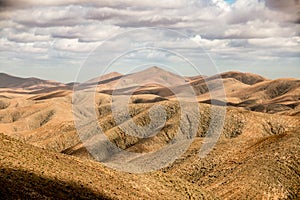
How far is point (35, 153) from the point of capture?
231 feet

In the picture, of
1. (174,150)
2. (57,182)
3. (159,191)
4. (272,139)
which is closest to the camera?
(57,182)

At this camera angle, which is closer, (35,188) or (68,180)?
(35,188)

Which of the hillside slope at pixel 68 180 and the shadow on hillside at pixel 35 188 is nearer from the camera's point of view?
the shadow on hillside at pixel 35 188

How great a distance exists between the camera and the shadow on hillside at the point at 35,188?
1884 inches

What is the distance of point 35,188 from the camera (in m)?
52.3

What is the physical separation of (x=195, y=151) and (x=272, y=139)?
88.8ft

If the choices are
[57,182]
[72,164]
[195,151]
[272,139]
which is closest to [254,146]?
[272,139]

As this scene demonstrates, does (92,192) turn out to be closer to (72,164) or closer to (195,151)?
(72,164)

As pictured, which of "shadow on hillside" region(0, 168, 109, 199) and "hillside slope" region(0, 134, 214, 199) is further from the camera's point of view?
"hillside slope" region(0, 134, 214, 199)

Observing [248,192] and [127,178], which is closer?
[127,178]

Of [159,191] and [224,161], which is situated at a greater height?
[159,191]

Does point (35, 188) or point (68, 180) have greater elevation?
point (35, 188)

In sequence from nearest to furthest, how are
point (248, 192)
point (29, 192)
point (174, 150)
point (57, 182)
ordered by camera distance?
point (29, 192)
point (57, 182)
point (248, 192)
point (174, 150)

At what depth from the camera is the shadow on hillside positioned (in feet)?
157
